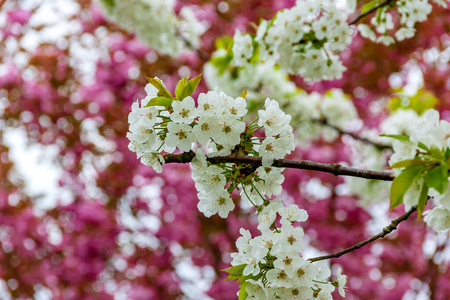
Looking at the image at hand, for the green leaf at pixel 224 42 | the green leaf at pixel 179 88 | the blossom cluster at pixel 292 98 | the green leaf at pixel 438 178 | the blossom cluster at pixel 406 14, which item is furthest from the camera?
the blossom cluster at pixel 292 98

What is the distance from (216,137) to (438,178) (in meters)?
0.51

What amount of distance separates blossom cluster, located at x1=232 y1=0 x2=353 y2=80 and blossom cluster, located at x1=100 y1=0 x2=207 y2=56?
1410 mm

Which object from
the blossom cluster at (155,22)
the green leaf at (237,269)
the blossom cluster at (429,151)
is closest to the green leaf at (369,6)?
the blossom cluster at (429,151)

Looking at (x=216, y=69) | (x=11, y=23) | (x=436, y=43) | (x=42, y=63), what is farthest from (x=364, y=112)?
(x=11, y=23)

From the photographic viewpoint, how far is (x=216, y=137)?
1.11m

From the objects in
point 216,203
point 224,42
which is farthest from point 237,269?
point 224,42

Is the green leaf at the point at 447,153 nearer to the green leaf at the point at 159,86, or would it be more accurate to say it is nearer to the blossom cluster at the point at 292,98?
the green leaf at the point at 159,86

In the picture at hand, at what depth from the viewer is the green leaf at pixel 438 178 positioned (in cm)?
87

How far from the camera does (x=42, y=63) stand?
531 cm

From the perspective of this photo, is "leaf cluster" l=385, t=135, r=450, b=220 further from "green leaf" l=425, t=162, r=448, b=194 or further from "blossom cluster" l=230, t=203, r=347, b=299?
"blossom cluster" l=230, t=203, r=347, b=299

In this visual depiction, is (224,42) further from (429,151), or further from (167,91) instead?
(429,151)

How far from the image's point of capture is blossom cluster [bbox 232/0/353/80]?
2.06m

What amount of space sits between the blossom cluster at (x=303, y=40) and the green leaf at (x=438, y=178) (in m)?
1.29

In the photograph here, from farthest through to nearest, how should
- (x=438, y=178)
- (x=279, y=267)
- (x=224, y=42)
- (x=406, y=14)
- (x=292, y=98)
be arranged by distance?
(x=292, y=98), (x=224, y=42), (x=406, y=14), (x=279, y=267), (x=438, y=178)
